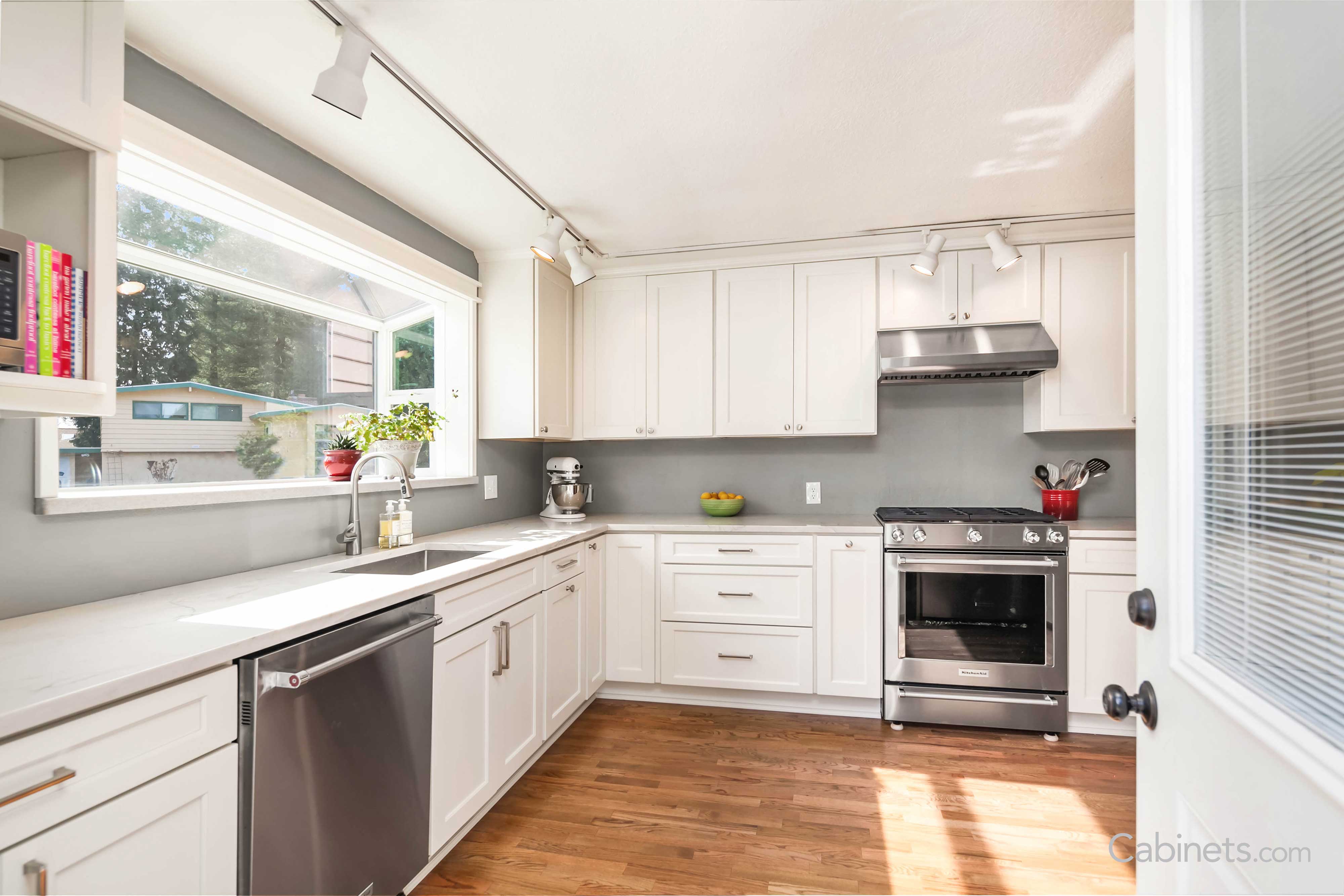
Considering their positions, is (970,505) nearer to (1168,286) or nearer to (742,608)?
(742,608)

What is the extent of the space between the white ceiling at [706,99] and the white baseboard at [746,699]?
7.80ft

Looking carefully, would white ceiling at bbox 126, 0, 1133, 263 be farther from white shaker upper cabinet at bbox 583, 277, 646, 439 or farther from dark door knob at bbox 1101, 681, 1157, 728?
dark door knob at bbox 1101, 681, 1157, 728

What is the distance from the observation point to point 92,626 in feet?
4.09

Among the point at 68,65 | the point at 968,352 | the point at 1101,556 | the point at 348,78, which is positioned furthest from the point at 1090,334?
the point at 68,65

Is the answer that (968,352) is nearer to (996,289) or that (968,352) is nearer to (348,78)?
(996,289)

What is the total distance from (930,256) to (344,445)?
2.77 meters

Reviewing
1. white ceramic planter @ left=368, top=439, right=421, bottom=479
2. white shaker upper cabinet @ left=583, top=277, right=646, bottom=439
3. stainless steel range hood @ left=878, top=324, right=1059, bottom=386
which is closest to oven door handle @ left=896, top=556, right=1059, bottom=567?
stainless steel range hood @ left=878, top=324, right=1059, bottom=386

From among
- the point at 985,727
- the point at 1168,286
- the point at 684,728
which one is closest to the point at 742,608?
the point at 684,728

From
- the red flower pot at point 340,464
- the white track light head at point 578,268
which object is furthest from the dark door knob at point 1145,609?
the white track light head at point 578,268

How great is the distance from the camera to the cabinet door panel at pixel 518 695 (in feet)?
6.86

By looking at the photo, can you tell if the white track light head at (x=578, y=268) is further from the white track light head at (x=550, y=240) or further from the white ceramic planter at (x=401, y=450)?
the white ceramic planter at (x=401, y=450)

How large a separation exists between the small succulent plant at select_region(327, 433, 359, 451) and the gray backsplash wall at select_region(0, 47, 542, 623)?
193mm

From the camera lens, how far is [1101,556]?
2758 mm

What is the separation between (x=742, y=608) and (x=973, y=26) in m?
2.46
